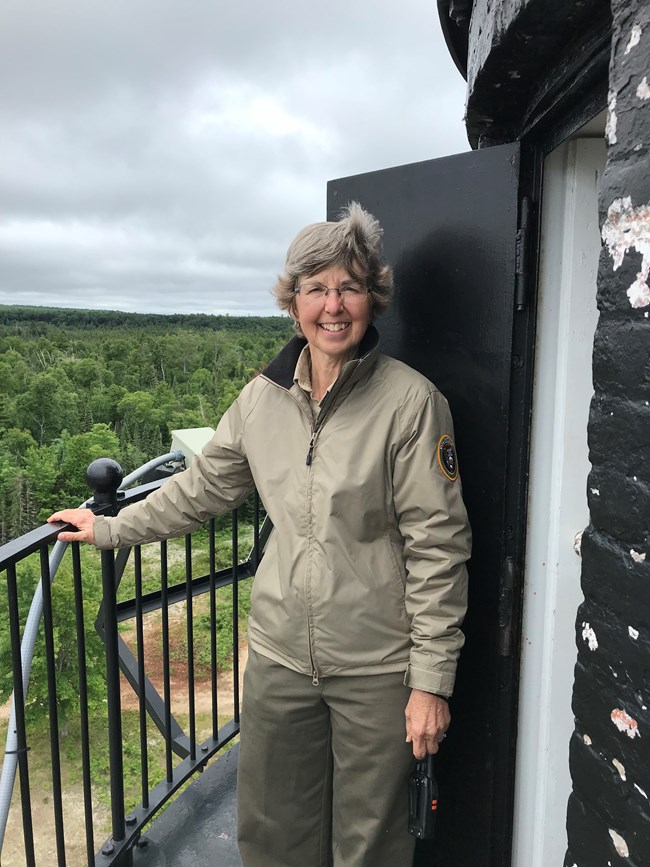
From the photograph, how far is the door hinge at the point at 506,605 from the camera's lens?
1.70 metres

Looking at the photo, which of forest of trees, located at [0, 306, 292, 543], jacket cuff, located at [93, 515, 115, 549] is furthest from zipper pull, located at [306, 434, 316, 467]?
forest of trees, located at [0, 306, 292, 543]

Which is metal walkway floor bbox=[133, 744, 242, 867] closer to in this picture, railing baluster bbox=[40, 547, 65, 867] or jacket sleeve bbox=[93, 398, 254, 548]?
railing baluster bbox=[40, 547, 65, 867]

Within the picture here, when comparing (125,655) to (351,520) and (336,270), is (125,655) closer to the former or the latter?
(351,520)

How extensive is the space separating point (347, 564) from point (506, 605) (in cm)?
44

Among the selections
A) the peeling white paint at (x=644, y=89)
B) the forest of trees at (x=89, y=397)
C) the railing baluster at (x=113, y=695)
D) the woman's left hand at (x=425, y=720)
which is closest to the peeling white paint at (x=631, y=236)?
the peeling white paint at (x=644, y=89)

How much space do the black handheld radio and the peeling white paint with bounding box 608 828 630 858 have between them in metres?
0.66

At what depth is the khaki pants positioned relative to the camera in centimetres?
164

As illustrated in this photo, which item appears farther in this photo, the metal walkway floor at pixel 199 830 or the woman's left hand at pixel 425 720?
the metal walkway floor at pixel 199 830

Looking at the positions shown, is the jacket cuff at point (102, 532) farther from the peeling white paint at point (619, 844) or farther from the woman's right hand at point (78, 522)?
the peeling white paint at point (619, 844)

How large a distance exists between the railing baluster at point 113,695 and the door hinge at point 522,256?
1304 mm

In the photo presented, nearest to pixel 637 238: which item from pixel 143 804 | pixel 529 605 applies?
pixel 529 605

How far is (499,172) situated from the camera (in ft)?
5.24

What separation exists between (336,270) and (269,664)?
3.35ft

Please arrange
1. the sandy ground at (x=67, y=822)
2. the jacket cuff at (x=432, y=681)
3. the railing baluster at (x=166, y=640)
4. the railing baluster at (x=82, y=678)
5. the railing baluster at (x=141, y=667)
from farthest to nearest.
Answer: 1. the sandy ground at (x=67, y=822)
2. the railing baluster at (x=166, y=640)
3. the railing baluster at (x=141, y=667)
4. the railing baluster at (x=82, y=678)
5. the jacket cuff at (x=432, y=681)
